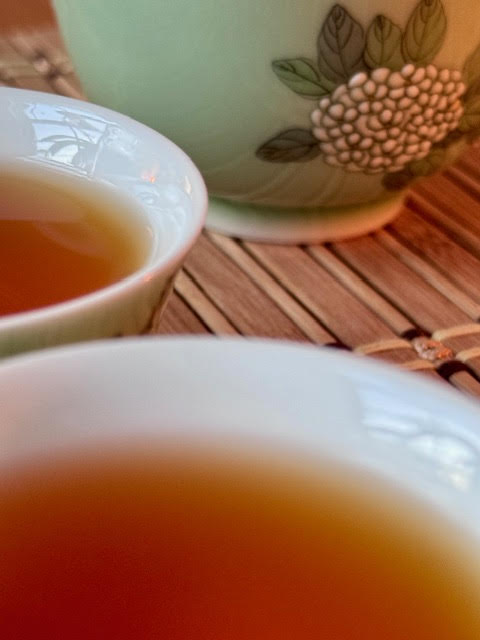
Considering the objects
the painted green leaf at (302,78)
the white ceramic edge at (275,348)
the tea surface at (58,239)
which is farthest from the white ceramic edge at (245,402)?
the painted green leaf at (302,78)

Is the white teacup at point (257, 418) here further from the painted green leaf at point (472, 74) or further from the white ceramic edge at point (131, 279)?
the painted green leaf at point (472, 74)

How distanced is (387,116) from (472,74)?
0.07m

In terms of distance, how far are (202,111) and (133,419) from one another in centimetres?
34

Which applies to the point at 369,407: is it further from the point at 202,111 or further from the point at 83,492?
the point at 202,111

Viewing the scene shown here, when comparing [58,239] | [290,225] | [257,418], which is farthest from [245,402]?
[290,225]

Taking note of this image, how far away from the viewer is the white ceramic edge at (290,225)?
2.62 ft

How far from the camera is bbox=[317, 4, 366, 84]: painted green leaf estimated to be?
0.67m

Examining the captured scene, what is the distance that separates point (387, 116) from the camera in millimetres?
714

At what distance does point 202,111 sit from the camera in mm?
723

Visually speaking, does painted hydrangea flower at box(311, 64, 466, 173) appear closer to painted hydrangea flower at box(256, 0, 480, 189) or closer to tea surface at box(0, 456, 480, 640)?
painted hydrangea flower at box(256, 0, 480, 189)

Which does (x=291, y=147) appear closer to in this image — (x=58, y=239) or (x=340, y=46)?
(x=340, y=46)

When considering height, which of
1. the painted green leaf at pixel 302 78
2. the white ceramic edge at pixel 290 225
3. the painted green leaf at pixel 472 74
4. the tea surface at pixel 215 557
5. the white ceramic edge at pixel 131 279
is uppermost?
the painted green leaf at pixel 472 74

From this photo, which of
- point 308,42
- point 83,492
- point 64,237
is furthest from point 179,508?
point 308,42

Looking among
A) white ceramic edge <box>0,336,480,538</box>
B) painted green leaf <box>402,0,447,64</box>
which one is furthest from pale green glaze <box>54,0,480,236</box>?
white ceramic edge <box>0,336,480,538</box>
